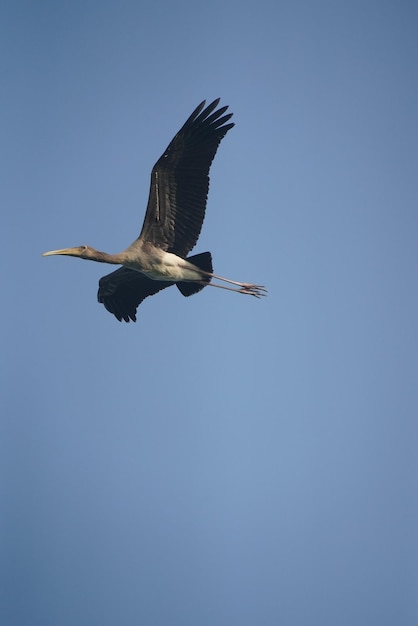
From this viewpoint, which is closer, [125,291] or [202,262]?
[202,262]

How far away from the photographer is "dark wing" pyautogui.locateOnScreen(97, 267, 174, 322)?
931 inches

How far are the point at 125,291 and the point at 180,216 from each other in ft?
9.10

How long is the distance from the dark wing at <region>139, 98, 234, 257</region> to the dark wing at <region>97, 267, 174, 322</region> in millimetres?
1793

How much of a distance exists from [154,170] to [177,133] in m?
Result: 0.79

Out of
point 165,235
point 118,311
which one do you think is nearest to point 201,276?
point 165,235

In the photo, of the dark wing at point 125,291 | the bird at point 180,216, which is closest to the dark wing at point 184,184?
the bird at point 180,216

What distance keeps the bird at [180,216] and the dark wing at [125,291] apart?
76cm

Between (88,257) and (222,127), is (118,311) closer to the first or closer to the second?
(88,257)

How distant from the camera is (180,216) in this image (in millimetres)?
21797

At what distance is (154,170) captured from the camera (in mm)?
21234

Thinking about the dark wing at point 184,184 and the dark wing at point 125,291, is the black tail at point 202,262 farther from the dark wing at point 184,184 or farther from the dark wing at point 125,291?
the dark wing at point 125,291

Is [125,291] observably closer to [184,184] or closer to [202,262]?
[202,262]

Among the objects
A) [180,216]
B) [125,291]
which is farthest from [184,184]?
[125,291]

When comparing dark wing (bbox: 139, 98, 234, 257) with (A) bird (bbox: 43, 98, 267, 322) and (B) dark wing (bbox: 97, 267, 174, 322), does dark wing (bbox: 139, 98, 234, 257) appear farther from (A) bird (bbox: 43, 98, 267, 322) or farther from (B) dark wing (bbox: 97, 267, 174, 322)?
(B) dark wing (bbox: 97, 267, 174, 322)
